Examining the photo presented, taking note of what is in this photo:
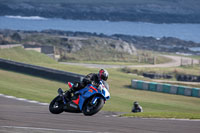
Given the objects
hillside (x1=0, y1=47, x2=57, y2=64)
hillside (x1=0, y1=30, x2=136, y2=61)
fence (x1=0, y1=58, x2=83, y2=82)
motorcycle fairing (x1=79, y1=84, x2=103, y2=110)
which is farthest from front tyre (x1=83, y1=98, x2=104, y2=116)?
hillside (x1=0, y1=30, x2=136, y2=61)

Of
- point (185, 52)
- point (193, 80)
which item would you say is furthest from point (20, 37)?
point (193, 80)

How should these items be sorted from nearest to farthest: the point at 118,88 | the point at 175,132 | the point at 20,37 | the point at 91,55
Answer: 1. the point at 175,132
2. the point at 118,88
3. the point at 91,55
4. the point at 20,37

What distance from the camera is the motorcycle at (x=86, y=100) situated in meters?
11.6

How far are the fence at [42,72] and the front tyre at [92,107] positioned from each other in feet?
64.6

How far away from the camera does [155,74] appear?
5372cm

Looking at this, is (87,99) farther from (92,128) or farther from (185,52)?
(185,52)

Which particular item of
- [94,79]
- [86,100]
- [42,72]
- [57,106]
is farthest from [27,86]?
[94,79]

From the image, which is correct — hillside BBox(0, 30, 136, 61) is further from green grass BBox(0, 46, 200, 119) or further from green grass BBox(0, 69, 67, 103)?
green grass BBox(0, 46, 200, 119)

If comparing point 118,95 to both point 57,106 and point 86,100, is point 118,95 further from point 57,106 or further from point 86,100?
point 86,100

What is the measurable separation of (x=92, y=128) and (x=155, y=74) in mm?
44681

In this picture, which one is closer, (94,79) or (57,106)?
(94,79)

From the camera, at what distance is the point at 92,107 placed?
1180cm

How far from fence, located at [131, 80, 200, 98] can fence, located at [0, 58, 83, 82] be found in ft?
18.0

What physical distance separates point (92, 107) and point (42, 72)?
23.3 metres
